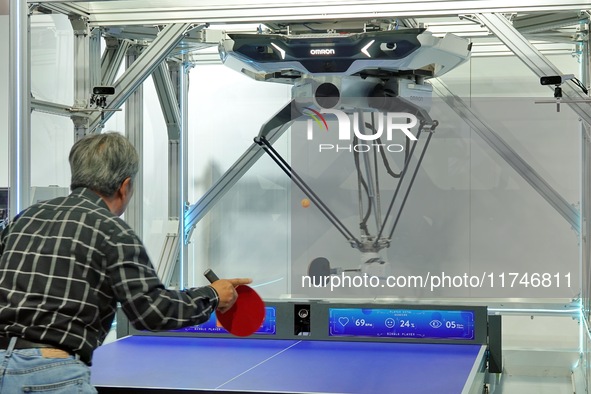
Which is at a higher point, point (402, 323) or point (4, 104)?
point (4, 104)

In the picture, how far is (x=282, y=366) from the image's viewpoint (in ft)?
13.5

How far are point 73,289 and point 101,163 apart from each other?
36 cm

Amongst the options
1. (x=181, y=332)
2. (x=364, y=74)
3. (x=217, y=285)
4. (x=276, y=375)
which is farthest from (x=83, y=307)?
(x=364, y=74)

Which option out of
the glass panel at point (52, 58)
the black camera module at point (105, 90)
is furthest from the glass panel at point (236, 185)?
the black camera module at point (105, 90)

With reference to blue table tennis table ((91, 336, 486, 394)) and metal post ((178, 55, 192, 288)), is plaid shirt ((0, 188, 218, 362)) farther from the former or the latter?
metal post ((178, 55, 192, 288))

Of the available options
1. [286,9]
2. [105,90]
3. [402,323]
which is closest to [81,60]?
[105,90]

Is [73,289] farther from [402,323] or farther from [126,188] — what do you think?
[402,323]

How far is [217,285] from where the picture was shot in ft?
8.74

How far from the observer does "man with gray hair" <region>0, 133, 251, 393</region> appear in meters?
2.32

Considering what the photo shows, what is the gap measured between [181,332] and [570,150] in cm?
258

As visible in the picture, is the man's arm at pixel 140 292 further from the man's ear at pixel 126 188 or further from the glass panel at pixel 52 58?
the glass panel at pixel 52 58

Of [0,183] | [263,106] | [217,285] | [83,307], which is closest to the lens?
[83,307]

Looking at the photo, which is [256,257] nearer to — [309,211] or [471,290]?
[309,211]

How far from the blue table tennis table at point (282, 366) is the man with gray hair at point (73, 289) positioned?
3.69 feet
